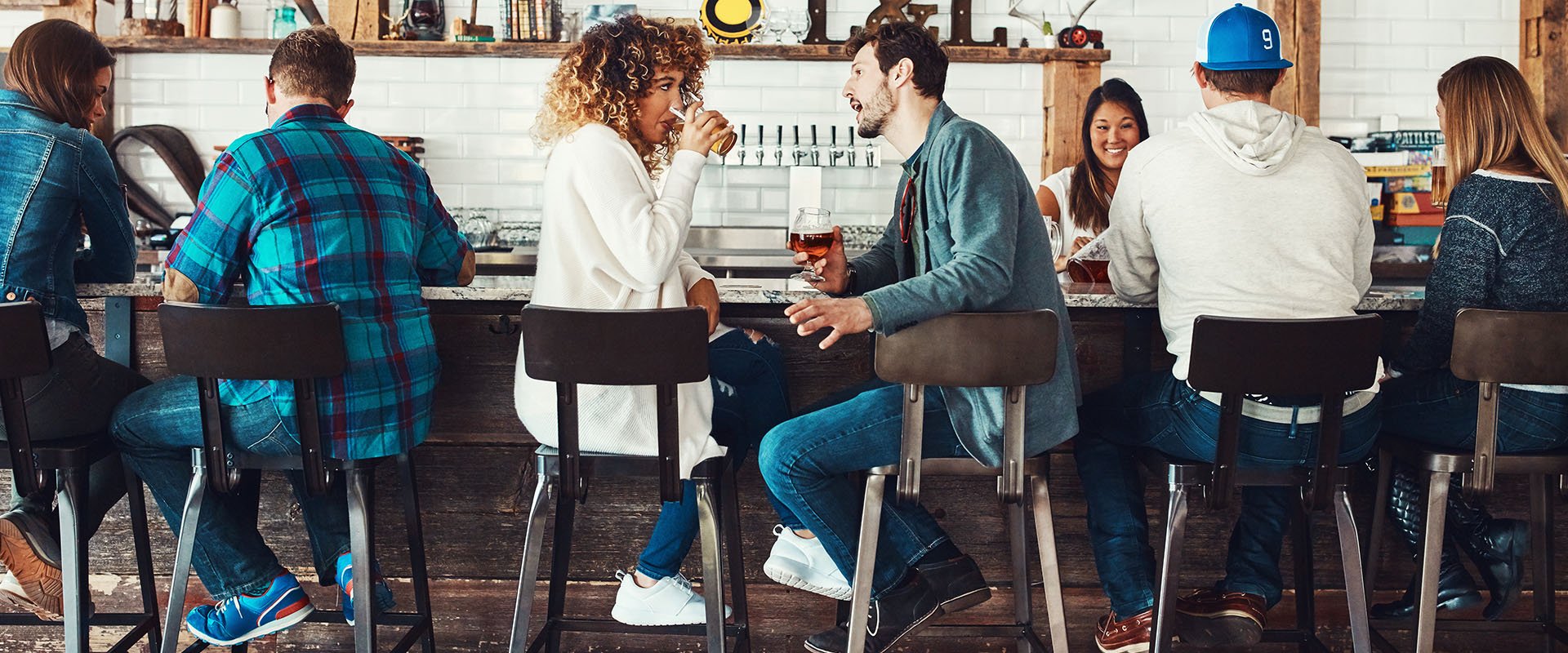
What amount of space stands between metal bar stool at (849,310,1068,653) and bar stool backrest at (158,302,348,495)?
0.94 meters

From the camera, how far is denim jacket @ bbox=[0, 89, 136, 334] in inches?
91.8

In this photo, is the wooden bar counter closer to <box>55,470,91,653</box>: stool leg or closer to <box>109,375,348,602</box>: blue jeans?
<box>109,375,348,602</box>: blue jeans

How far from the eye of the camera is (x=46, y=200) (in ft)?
7.71

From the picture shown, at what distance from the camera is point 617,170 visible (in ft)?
7.06

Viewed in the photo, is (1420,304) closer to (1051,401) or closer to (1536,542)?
(1536,542)

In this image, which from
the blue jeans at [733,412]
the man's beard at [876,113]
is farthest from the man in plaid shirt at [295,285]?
the man's beard at [876,113]

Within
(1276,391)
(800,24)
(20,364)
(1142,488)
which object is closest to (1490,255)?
(1276,391)

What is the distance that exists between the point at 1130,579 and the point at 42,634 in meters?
2.47

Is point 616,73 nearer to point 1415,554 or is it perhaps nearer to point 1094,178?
point 1415,554

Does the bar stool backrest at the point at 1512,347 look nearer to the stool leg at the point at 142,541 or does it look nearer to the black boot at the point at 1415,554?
the black boot at the point at 1415,554

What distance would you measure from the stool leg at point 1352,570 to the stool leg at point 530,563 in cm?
142

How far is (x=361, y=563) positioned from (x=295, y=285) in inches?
20.6

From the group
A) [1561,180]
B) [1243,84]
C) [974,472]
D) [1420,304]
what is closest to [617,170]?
[974,472]

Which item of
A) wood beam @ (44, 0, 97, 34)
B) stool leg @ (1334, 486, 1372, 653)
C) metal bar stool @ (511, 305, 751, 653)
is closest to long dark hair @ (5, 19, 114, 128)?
metal bar stool @ (511, 305, 751, 653)
